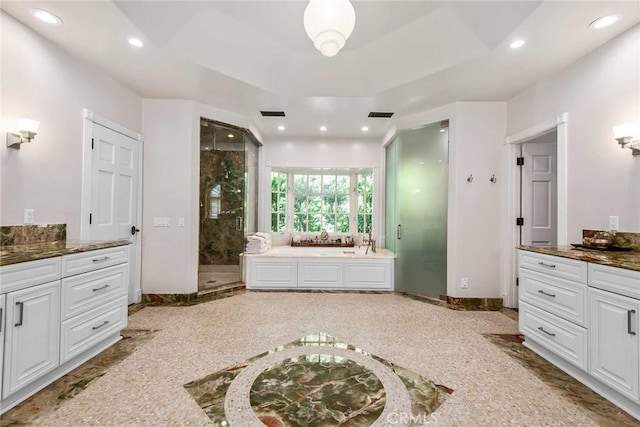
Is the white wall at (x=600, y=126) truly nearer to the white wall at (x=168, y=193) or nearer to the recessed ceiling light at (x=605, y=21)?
the recessed ceiling light at (x=605, y=21)

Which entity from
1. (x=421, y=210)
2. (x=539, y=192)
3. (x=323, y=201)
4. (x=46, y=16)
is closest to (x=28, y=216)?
(x=46, y=16)

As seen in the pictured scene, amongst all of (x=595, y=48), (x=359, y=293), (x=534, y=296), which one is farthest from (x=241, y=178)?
(x=595, y=48)

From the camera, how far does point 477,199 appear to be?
3.37 metres

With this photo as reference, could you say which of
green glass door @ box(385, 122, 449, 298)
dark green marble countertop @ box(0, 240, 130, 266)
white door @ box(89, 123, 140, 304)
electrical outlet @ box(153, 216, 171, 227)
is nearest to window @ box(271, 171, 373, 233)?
green glass door @ box(385, 122, 449, 298)

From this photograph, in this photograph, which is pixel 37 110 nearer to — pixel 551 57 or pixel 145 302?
pixel 145 302

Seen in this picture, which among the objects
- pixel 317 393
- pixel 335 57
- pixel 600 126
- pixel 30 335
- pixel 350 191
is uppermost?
pixel 335 57

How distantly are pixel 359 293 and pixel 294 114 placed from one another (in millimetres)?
2719

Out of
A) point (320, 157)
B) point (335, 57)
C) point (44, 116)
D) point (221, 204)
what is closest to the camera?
point (44, 116)

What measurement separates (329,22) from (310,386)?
84.3 inches

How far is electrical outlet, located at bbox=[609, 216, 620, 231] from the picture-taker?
2119 mm

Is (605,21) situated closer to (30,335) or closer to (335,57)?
(335,57)

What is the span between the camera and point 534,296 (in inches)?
87.1

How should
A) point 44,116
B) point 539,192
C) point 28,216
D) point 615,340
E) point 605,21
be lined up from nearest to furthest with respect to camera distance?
point 615,340 < point 605,21 < point 28,216 < point 44,116 < point 539,192

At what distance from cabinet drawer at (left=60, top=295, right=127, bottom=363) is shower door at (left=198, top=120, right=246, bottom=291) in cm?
132
